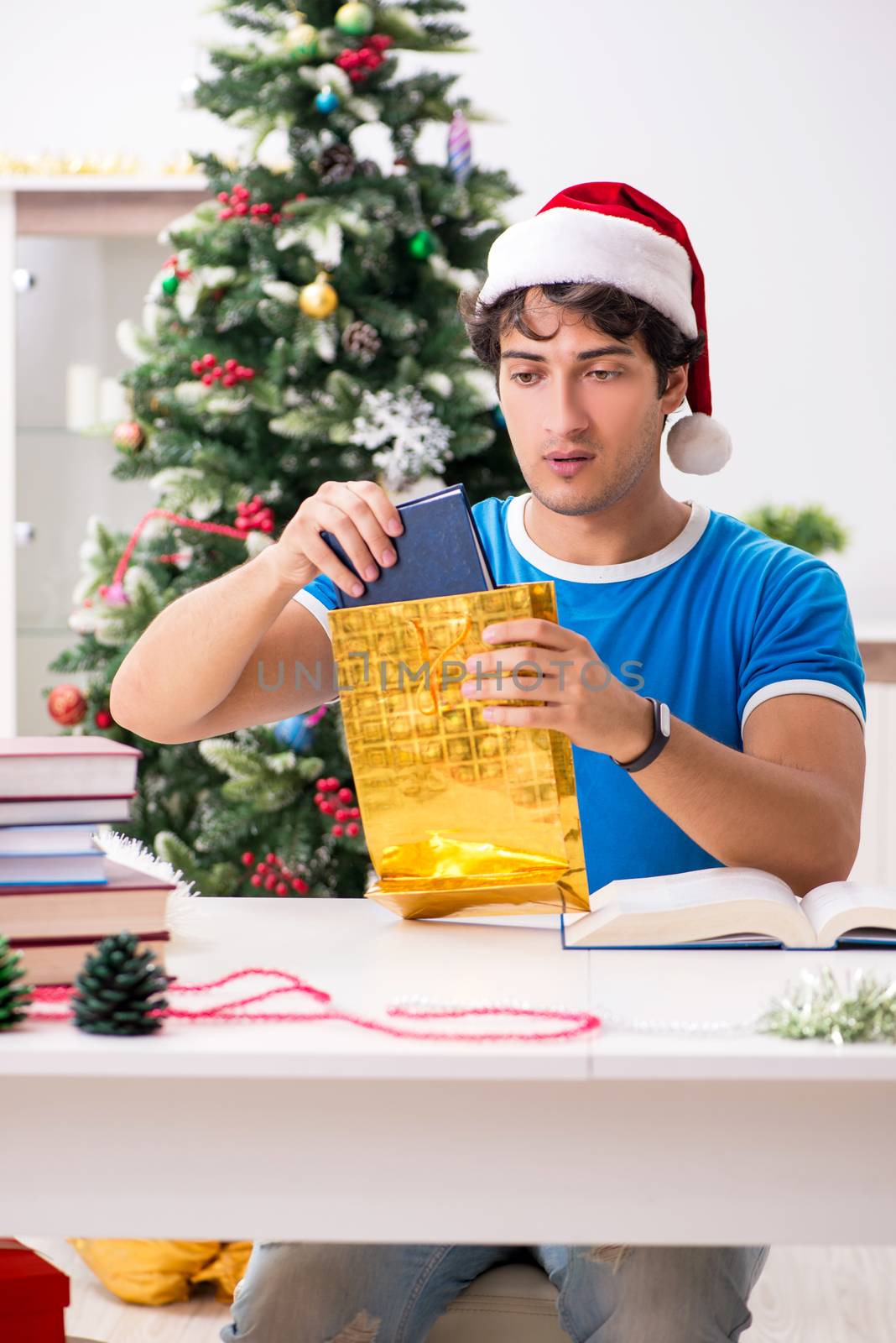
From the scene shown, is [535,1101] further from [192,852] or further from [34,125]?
[34,125]

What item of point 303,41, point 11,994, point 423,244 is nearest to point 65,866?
point 11,994

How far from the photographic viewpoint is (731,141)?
3.77 m

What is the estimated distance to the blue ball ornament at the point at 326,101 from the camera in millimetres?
2377

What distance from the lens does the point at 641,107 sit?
377cm

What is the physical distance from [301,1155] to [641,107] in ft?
11.8

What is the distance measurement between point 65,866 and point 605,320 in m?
0.78

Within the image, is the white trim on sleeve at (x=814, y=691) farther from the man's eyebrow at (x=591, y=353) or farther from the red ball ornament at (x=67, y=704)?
the red ball ornament at (x=67, y=704)

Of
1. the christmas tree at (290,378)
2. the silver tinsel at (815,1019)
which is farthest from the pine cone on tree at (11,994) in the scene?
the christmas tree at (290,378)

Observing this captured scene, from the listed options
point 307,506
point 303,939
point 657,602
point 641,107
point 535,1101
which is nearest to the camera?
point 535,1101

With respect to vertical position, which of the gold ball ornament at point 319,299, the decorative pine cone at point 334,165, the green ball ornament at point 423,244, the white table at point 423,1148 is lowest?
the white table at point 423,1148

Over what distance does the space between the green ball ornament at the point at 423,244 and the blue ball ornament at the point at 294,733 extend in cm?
85

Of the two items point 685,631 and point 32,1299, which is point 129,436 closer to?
point 685,631

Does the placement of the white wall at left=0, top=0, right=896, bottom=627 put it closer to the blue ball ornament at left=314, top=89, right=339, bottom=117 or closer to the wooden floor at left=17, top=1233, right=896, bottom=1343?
the blue ball ornament at left=314, top=89, right=339, bottom=117

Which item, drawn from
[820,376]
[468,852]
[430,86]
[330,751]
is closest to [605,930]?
[468,852]
